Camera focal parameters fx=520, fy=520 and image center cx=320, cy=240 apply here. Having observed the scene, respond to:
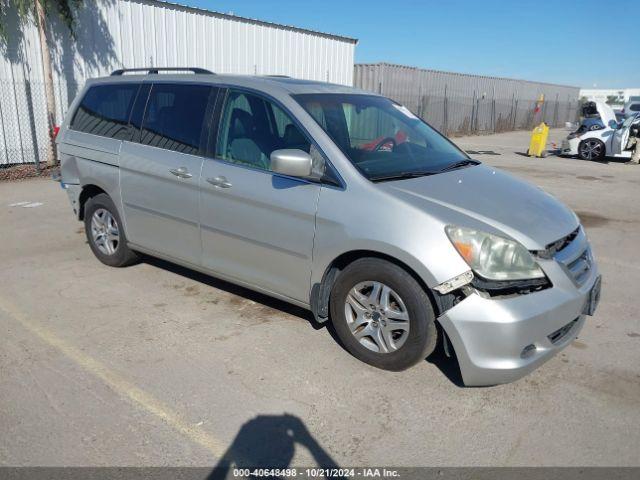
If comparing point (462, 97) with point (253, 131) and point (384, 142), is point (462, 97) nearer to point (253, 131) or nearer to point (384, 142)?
point (384, 142)

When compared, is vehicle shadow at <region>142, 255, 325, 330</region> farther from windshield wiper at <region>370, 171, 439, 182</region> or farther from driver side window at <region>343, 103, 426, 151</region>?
driver side window at <region>343, 103, 426, 151</region>

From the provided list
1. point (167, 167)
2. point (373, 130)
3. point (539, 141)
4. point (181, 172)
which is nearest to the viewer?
point (373, 130)

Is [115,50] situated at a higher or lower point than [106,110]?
higher

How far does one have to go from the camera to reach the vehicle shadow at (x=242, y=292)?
4277mm

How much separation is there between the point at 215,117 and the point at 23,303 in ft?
7.53

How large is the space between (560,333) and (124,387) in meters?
2.66

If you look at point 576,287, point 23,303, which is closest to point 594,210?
point 576,287

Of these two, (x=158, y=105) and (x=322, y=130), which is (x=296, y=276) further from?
(x=158, y=105)

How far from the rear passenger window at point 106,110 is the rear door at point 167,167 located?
18 cm

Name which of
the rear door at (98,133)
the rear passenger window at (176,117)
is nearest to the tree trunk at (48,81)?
the rear door at (98,133)

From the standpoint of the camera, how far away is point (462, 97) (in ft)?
94.1

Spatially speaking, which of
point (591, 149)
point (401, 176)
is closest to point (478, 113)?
point (591, 149)

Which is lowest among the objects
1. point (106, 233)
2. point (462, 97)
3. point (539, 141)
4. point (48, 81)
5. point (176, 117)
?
point (106, 233)

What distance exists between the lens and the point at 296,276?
366cm
